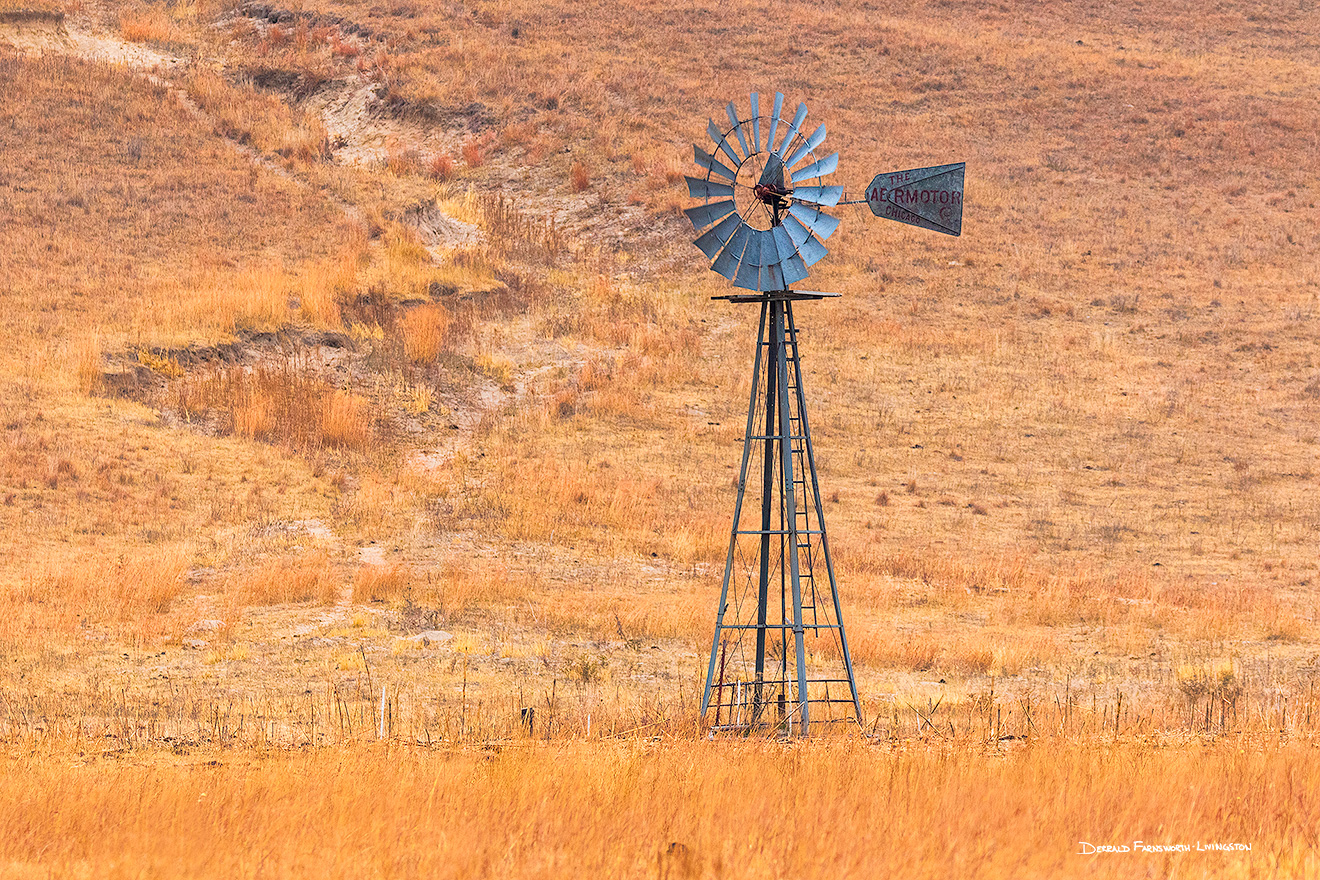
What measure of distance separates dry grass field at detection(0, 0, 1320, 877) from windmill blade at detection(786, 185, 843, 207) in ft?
15.1

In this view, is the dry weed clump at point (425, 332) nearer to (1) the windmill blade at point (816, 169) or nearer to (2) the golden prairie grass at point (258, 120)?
(2) the golden prairie grass at point (258, 120)

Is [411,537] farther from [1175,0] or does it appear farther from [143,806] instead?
[1175,0]

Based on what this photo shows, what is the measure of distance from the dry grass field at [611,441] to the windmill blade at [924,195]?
4.36 meters

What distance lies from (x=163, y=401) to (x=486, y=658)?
41.6 feet

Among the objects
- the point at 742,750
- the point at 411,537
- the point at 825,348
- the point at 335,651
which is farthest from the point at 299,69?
the point at 742,750

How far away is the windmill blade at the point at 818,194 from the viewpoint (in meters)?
11.5

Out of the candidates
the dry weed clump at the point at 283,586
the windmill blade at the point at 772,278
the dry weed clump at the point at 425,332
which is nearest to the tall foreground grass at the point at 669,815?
the windmill blade at the point at 772,278

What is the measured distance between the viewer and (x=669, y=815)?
7.97 meters

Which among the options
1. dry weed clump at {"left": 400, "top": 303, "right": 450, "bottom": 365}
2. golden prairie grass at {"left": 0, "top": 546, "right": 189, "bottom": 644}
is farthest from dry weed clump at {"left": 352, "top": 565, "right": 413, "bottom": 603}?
dry weed clump at {"left": 400, "top": 303, "right": 450, "bottom": 365}

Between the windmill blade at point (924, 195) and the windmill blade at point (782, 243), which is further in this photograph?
the windmill blade at point (782, 243)

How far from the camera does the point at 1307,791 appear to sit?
27.4 ft

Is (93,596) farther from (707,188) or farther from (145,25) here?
(145,25)

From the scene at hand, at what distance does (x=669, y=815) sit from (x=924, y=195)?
19.4 ft

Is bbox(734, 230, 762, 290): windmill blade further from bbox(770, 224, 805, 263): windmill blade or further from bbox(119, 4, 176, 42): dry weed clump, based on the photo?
bbox(119, 4, 176, 42): dry weed clump
